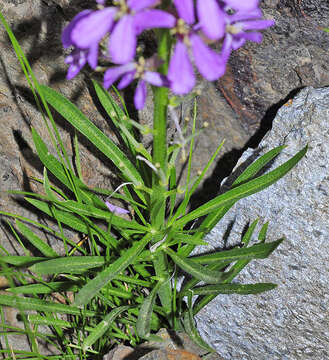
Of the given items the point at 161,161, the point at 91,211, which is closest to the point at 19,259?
the point at 91,211

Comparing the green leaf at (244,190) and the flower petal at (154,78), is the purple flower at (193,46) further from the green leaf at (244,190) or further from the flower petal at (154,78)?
the green leaf at (244,190)

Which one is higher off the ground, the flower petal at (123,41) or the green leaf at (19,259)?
the flower petal at (123,41)

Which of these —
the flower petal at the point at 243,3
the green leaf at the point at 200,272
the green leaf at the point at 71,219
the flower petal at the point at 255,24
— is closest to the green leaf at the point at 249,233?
the green leaf at the point at 200,272

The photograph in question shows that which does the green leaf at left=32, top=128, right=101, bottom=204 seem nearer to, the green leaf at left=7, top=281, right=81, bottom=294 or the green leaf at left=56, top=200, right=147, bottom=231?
the green leaf at left=56, top=200, right=147, bottom=231

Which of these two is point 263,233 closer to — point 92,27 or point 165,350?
point 165,350

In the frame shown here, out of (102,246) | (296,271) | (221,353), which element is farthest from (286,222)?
(102,246)

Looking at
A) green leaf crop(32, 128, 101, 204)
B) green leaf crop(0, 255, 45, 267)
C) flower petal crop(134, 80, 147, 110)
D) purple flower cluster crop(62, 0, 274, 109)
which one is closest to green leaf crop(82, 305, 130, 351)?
green leaf crop(0, 255, 45, 267)
